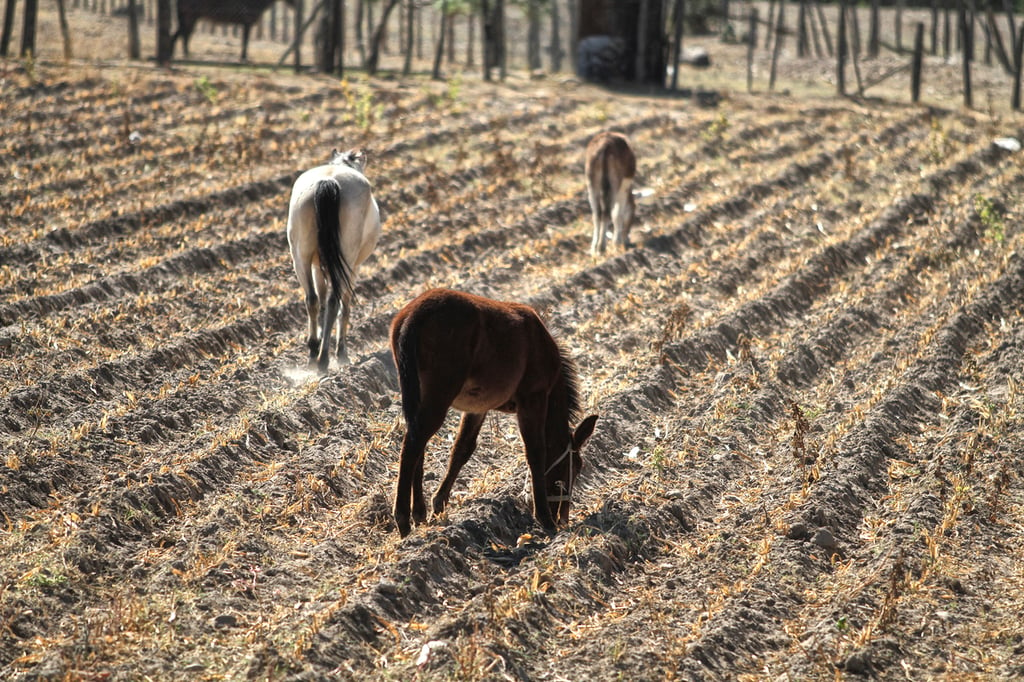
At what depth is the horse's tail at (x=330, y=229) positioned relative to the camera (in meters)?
9.16

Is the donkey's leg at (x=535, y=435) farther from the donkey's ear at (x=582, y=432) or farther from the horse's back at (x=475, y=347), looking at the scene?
the donkey's ear at (x=582, y=432)

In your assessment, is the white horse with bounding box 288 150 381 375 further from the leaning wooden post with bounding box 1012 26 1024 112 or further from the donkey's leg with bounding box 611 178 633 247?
the leaning wooden post with bounding box 1012 26 1024 112

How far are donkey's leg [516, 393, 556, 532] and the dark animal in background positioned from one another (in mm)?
19561

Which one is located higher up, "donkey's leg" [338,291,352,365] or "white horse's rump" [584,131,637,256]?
"white horse's rump" [584,131,637,256]

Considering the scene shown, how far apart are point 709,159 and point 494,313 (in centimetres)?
1205

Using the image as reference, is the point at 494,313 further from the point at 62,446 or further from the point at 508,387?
the point at 62,446

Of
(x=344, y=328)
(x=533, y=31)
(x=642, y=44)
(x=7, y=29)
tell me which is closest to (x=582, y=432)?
(x=344, y=328)

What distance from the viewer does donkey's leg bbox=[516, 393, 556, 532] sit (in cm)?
678

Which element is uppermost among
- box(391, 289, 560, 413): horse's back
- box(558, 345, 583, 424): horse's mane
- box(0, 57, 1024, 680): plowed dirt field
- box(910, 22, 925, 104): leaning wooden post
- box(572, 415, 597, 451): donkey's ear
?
box(910, 22, 925, 104): leaning wooden post

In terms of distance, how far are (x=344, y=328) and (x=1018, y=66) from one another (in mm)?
17118

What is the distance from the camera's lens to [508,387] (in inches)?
260

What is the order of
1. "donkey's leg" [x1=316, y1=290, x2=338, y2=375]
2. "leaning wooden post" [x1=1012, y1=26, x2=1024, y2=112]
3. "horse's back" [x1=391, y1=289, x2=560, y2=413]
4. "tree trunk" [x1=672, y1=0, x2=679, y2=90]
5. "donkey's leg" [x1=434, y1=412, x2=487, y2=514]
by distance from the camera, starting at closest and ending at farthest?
"horse's back" [x1=391, y1=289, x2=560, y2=413]
"donkey's leg" [x1=434, y1=412, x2=487, y2=514]
"donkey's leg" [x1=316, y1=290, x2=338, y2=375]
"leaning wooden post" [x1=1012, y1=26, x2=1024, y2=112]
"tree trunk" [x1=672, y1=0, x2=679, y2=90]

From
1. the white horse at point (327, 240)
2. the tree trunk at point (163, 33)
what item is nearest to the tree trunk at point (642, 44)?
the tree trunk at point (163, 33)

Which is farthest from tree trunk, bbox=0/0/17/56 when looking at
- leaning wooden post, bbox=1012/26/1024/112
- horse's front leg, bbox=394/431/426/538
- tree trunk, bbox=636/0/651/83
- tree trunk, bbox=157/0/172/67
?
leaning wooden post, bbox=1012/26/1024/112
